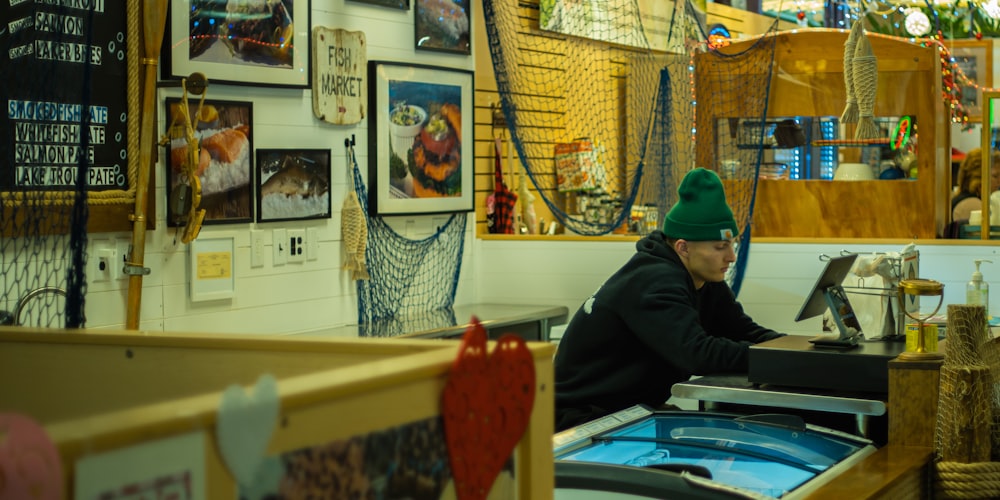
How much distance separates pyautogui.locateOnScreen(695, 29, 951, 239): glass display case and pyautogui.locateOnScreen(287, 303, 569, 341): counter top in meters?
1.18

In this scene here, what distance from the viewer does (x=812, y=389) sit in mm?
3178

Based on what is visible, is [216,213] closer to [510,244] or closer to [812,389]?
[510,244]

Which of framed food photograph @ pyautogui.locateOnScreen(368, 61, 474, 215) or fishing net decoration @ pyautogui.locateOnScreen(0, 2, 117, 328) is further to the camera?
framed food photograph @ pyautogui.locateOnScreen(368, 61, 474, 215)

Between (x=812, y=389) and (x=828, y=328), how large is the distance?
3.54ft

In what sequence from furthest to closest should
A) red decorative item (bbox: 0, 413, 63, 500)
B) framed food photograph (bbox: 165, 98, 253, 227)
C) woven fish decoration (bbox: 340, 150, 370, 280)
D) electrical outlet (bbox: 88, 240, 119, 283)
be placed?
woven fish decoration (bbox: 340, 150, 370, 280) → framed food photograph (bbox: 165, 98, 253, 227) → electrical outlet (bbox: 88, 240, 119, 283) → red decorative item (bbox: 0, 413, 63, 500)

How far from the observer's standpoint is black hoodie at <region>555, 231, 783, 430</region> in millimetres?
3596

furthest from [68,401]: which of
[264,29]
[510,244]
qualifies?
[510,244]

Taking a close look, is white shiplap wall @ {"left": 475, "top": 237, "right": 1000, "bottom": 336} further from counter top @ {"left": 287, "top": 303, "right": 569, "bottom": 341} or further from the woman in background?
the woman in background

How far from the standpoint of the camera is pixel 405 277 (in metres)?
5.83

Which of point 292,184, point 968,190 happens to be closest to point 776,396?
point 292,184

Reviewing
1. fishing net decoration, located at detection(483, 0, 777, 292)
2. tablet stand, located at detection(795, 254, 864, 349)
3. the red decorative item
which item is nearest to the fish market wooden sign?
fishing net decoration, located at detection(483, 0, 777, 292)

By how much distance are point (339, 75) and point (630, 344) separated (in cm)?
226

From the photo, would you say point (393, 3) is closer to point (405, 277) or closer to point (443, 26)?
point (443, 26)

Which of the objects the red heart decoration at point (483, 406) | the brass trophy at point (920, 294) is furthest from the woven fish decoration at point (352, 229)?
the red heart decoration at point (483, 406)
